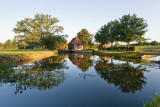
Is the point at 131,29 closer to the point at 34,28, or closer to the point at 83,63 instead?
the point at 83,63

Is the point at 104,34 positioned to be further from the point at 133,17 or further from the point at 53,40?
the point at 53,40

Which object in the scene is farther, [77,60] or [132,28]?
[132,28]

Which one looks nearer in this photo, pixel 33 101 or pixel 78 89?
pixel 33 101

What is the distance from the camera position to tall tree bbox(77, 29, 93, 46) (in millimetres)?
68812

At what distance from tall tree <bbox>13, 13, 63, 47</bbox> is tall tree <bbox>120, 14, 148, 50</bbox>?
103ft

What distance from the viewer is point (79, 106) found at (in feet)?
17.8

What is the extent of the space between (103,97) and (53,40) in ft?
138

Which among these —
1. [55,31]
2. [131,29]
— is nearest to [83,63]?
[131,29]

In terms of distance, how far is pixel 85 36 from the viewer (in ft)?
229

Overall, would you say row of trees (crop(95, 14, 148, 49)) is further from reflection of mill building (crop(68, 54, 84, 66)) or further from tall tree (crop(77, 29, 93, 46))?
tall tree (crop(77, 29, 93, 46))

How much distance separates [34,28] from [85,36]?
34.4 metres

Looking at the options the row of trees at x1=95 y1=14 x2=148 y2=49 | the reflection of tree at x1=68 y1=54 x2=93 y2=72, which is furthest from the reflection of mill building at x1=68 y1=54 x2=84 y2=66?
the row of trees at x1=95 y1=14 x2=148 y2=49

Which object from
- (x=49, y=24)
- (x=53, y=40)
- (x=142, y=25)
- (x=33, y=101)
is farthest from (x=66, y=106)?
(x=49, y=24)

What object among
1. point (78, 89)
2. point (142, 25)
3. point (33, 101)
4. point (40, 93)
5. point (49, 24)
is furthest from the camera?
point (49, 24)
